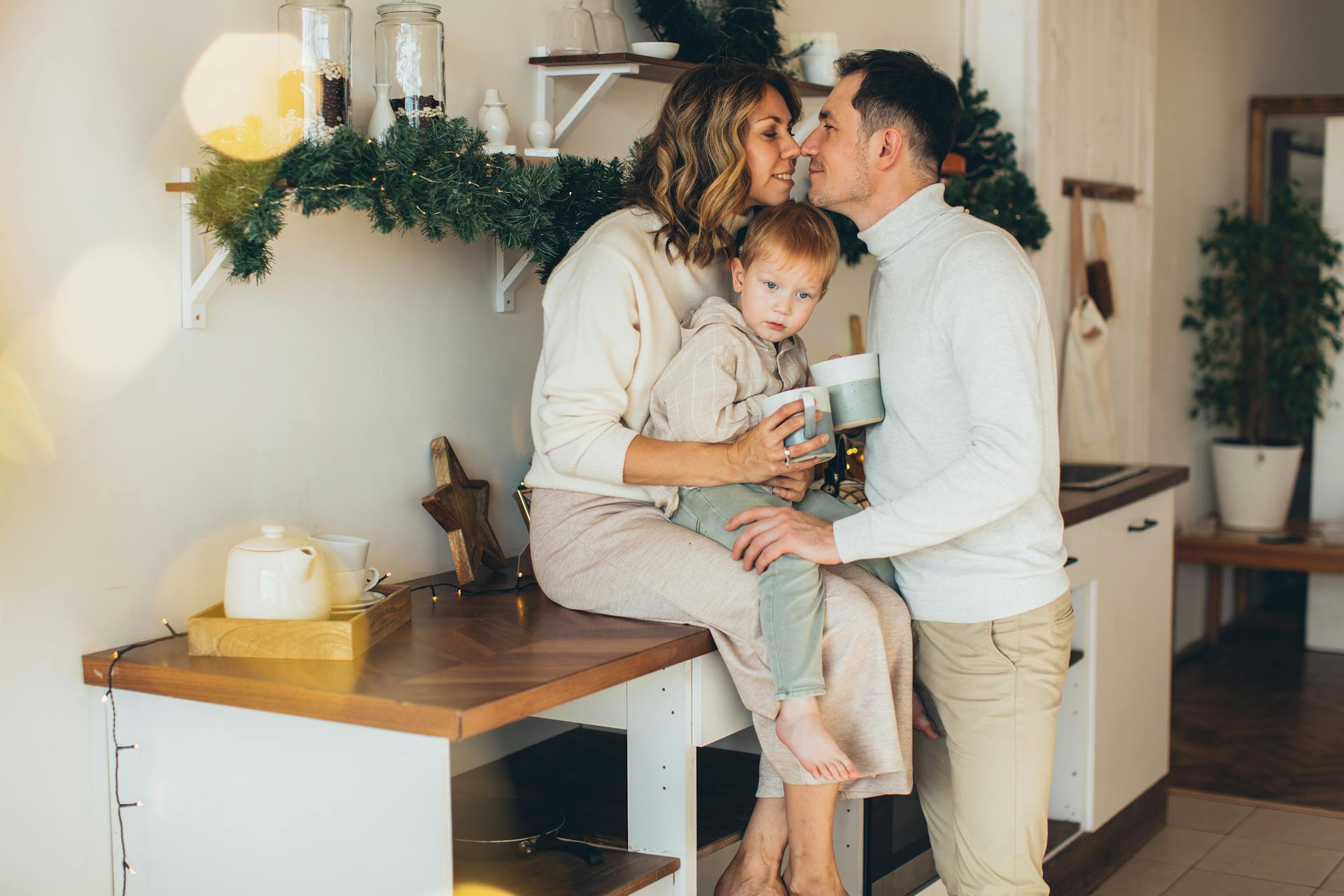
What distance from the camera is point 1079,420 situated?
4.36m

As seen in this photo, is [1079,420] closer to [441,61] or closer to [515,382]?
[515,382]

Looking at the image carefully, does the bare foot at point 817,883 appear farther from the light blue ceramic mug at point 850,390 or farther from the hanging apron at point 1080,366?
the hanging apron at point 1080,366

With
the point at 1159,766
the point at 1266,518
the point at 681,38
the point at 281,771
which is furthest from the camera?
the point at 1266,518

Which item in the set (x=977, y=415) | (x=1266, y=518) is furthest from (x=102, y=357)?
(x=1266, y=518)

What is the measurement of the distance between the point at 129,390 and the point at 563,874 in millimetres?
915

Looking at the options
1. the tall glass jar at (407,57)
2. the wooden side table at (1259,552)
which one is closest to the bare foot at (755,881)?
the tall glass jar at (407,57)

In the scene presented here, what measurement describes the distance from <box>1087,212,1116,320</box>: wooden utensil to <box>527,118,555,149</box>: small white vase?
2.52 meters

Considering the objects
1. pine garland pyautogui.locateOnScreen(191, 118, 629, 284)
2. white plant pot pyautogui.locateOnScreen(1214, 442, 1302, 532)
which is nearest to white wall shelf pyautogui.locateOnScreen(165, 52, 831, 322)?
pine garland pyautogui.locateOnScreen(191, 118, 629, 284)

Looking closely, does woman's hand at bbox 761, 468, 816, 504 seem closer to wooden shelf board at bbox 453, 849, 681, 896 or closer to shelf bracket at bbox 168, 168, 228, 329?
wooden shelf board at bbox 453, 849, 681, 896

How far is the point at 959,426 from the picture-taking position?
2.09m

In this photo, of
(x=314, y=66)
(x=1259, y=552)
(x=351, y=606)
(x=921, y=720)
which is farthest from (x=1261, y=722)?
(x=314, y=66)

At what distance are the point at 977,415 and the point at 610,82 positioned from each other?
3.22ft

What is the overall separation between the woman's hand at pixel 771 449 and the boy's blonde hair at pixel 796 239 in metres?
0.24

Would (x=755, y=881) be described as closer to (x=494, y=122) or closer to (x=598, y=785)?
(x=598, y=785)
